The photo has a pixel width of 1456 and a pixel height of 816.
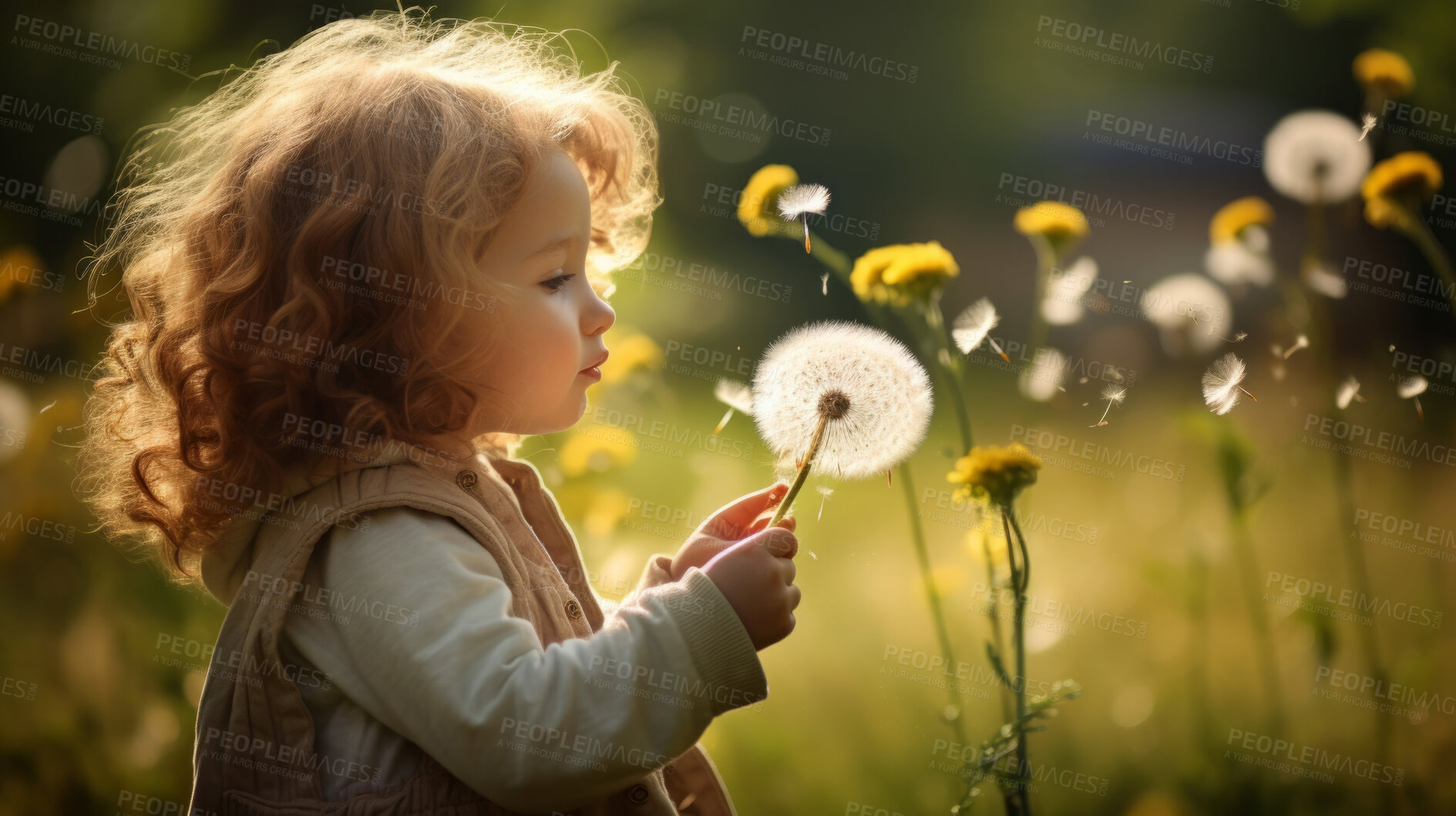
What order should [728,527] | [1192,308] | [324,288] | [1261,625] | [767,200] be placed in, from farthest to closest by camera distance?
[1192,308], [1261,625], [767,200], [728,527], [324,288]

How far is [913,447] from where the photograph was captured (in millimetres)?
969

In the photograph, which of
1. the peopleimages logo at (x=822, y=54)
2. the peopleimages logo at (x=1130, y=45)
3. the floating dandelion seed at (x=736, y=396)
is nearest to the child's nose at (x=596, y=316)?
the floating dandelion seed at (x=736, y=396)

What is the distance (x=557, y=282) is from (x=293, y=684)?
47cm

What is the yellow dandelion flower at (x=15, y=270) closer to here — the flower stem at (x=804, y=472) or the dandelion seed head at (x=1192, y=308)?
the flower stem at (x=804, y=472)

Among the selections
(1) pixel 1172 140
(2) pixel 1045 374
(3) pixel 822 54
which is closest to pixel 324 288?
(2) pixel 1045 374

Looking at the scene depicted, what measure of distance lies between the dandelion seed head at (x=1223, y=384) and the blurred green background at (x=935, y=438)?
250mm

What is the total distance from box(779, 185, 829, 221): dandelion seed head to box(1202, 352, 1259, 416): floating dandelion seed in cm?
45

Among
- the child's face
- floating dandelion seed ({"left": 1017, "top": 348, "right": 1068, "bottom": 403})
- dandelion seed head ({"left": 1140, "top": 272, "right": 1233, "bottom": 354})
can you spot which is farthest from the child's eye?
dandelion seed head ({"left": 1140, "top": 272, "right": 1233, "bottom": 354})

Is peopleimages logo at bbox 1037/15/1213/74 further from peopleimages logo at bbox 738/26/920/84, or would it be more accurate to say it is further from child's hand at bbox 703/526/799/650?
child's hand at bbox 703/526/799/650

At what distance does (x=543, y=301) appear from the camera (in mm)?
945

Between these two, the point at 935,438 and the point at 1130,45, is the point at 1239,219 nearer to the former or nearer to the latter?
the point at 935,438

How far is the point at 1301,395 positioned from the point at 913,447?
128cm

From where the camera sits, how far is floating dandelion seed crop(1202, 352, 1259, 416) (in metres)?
0.95

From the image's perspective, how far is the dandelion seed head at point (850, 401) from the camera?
967 millimetres
